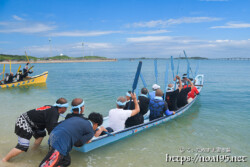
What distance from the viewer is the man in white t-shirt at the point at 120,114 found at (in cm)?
554

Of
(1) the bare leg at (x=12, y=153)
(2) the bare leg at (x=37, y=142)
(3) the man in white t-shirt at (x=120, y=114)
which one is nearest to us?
(1) the bare leg at (x=12, y=153)

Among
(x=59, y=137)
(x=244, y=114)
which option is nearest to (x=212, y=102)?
(x=244, y=114)

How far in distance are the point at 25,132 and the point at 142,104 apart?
152 inches

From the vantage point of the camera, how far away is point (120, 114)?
18.4 ft

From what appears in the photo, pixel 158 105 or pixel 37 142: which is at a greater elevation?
pixel 158 105

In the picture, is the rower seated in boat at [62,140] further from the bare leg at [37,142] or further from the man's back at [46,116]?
the bare leg at [37,142]

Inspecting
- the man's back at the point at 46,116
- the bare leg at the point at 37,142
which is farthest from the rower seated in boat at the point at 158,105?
the bare leg at the point at 37,142

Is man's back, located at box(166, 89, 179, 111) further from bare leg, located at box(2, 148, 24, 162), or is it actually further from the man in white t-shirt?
bare leg, located at box(2, 148, 24, 162)

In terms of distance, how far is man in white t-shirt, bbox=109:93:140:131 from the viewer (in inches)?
218

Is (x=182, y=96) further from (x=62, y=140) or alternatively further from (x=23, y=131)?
(x=23, y=131)

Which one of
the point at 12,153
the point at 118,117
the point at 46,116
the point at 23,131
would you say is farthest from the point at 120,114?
the point at 12,153

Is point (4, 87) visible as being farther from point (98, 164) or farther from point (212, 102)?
point (212, 102)

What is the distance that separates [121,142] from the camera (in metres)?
6.72

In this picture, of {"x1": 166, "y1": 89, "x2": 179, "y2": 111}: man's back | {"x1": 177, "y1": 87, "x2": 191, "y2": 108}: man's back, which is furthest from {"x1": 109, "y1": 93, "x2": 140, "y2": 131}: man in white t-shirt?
{"x1": 177, "y1": 87, "x2": 191, "y2": 108}: man's back
